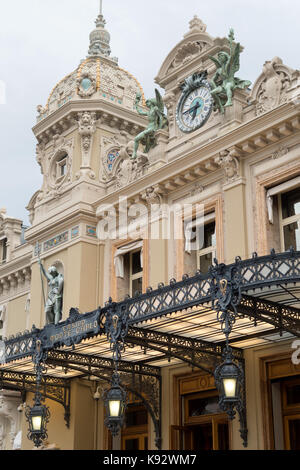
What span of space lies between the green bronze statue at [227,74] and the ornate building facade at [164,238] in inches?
8.4

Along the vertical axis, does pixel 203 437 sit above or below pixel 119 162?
below

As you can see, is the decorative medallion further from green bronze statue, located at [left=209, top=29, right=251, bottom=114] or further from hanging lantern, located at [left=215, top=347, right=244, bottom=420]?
hanging lantern, located at [left=215, top=347, right=244, bottom=420]

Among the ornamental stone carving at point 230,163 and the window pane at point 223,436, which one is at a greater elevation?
the ornamental stone carving at point 230,163

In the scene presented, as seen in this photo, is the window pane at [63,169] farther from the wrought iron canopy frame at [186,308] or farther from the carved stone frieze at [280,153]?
the carved stone frieze at [280,153]

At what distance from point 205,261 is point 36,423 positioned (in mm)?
6804

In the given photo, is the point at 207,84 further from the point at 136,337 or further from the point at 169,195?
the point at 136,337

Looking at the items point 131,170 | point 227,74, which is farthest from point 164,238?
point 227,74

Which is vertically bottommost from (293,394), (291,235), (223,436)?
(223,436)

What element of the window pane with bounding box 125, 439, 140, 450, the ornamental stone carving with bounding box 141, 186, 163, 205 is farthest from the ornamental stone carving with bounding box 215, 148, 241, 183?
the window pane with bounding box 125, 439, 140, 450

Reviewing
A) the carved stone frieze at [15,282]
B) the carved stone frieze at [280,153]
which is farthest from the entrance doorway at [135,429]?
the carved stone frieze at [15,282]

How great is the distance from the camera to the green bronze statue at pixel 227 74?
821 inches

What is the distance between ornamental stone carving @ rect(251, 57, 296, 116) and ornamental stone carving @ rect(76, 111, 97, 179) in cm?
801

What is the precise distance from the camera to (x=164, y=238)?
21875mm

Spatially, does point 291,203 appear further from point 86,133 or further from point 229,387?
point 86,133
